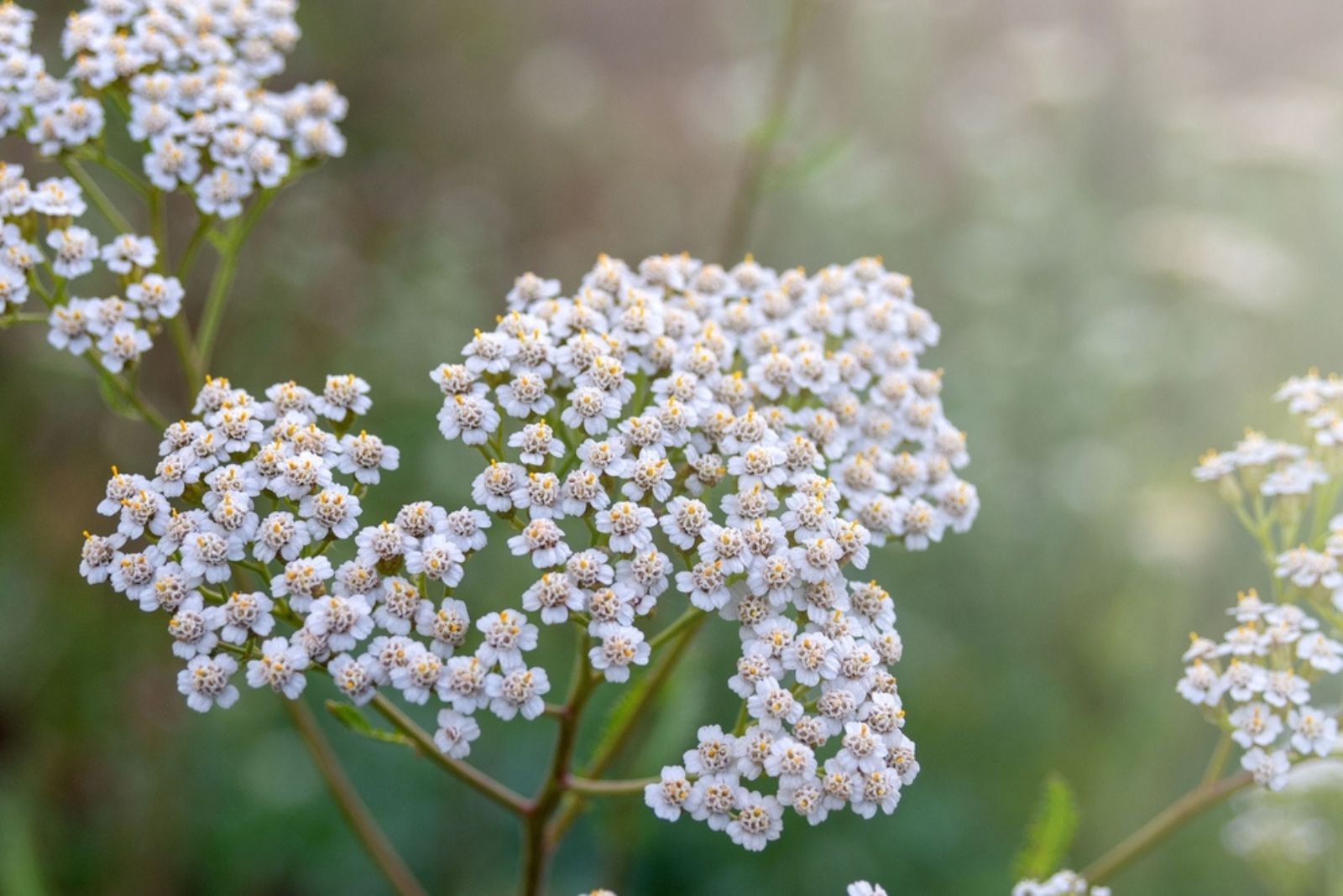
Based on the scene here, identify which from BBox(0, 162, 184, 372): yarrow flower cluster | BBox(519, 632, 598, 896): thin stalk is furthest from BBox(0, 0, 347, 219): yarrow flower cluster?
BBox(519, 632, 598, 896): thin stalk

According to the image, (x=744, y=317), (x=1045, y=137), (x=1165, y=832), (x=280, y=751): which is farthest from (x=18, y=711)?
(x=1045, y=137)

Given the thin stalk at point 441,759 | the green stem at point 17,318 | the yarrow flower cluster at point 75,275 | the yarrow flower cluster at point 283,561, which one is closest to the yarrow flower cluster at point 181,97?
the yarrow flower cluster at point 75,275

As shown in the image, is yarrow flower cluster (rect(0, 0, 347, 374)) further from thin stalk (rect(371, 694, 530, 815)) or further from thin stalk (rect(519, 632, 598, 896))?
thin stalk (rect(519, 632, 598, 896))

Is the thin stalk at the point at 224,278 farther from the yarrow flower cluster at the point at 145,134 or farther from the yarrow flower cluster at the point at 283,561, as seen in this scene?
the yarrow flower cluster at the point at 283,561

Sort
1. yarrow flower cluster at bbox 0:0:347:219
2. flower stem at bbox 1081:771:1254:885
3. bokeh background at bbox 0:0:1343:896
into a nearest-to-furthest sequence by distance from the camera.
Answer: flower stem at bbox 1081:771:1254:885, yarrow flower cluster at bbox 0:0:347:219, bokeh background at bbox 0:0:1343:896

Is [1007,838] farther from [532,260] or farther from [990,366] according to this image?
[532,260]

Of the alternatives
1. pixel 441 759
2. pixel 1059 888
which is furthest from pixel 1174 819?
pixel 441 759
